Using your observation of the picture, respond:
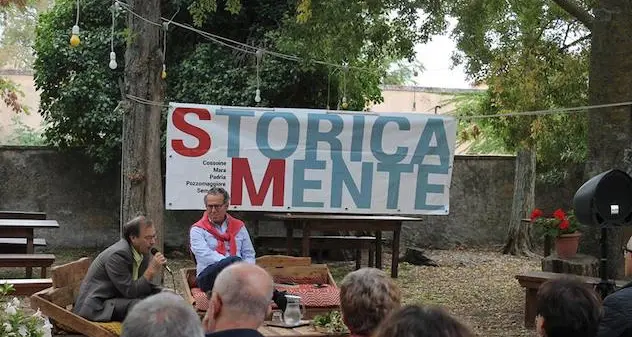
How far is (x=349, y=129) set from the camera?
7.95 metres

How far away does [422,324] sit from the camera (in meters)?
2.23

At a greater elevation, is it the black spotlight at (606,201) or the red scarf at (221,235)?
the black spotlight at (606,201)

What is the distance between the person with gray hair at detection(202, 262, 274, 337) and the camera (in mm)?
3176

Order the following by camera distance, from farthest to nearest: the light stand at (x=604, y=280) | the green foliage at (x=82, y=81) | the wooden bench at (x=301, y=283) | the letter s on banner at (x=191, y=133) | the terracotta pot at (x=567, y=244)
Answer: the green foliage at (x=82, y=81)
the terracotta pot at (x=567, y=244)
the letter s on banner at (x=191, y=133)
the wooden bench at (x=301, y=283)
the light stand at (x=604, y=280)

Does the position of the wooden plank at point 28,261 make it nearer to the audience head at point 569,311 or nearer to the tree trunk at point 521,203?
the audience head at point 569,311

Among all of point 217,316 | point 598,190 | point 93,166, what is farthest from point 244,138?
point 93,166

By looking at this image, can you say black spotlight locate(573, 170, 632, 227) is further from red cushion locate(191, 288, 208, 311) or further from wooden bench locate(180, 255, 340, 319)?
red cushion locate(191, 288, 208, 311)

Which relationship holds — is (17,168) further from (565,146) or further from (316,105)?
(565,146)

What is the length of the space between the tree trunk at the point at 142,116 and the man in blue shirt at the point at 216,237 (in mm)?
1413

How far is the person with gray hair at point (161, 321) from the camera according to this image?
2.37 meters

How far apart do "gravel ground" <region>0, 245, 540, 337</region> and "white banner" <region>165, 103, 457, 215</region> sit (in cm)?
175

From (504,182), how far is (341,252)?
14.9 ft

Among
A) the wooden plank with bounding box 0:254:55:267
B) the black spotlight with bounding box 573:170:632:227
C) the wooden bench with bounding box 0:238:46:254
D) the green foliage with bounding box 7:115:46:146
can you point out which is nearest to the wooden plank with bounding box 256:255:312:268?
the black spotlight with bounding box 573:170:632:227

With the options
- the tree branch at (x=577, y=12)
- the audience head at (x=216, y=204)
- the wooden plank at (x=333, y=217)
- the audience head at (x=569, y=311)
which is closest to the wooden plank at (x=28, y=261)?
the wooden plank at (x=333, y=217)
